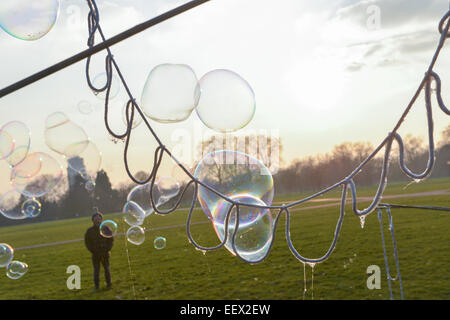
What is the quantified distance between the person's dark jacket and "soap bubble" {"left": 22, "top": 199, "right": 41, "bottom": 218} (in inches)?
53.0

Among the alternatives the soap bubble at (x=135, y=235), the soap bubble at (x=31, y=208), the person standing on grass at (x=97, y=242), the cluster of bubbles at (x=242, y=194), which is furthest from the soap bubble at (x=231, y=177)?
the soap bubble at (x=135, y=235)

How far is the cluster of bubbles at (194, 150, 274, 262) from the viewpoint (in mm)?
3107

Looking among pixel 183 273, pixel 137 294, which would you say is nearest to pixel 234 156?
pixel 137 294

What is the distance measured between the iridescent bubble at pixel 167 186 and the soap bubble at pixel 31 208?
233 cm

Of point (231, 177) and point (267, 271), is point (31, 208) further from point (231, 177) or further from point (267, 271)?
point (231, 177)

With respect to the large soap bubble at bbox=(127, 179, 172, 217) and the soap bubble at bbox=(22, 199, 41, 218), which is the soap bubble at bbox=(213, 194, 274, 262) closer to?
the large soap bubble at bbox=(127, 179, 172, 217)

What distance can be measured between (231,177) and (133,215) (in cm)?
522

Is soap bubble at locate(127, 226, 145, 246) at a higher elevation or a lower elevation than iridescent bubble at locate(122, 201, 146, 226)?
lower

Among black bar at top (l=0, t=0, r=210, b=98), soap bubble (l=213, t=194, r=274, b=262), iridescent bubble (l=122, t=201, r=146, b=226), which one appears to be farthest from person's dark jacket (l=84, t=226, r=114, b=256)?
black bar at top (l=0, t=0, r=210, b=98)

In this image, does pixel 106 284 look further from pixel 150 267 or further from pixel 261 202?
pixel 261 202

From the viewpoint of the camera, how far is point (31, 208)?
7.93m

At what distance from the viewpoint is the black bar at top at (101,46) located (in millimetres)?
896

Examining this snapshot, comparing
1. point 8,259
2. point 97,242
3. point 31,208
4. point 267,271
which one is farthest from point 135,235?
point 267,271

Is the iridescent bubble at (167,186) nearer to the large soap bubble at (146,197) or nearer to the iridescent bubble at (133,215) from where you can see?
the large soap bubble at (146,197)
